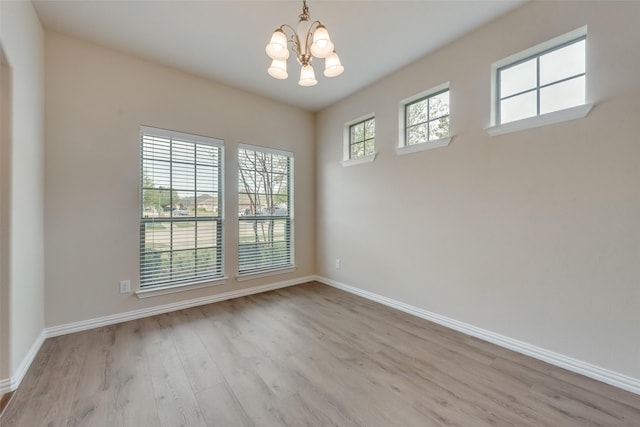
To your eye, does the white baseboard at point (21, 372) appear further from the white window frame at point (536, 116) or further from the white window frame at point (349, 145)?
the white window frame at point (536, 116)

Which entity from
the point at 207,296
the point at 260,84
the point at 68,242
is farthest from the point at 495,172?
the point at 68,242

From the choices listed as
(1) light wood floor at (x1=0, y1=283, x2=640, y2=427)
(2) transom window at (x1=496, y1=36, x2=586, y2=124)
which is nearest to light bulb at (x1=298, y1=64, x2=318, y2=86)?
(2) transom window at (x1=496, y1=36, x2=586, y2=124)

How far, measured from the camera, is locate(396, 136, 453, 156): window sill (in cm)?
276

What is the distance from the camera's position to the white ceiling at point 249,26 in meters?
2.21

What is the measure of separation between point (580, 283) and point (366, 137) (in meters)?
2.77

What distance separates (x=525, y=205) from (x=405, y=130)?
158 centimetres

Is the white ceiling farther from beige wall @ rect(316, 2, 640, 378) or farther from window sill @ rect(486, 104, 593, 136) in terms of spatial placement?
window sill @ rect(486, 104, 593, 136)

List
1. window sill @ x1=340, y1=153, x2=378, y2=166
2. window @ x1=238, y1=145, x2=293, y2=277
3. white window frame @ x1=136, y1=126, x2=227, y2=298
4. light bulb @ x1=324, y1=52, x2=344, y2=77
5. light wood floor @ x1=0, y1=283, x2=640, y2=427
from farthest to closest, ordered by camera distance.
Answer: window @ x1=238, y1=145, x2=293, y2=277 → window sill @ x1=340, y1=153, x2=378, y2=166 → white window frame @ x1=136, y1=126, x2=227, y2=298 → light bulb @ x1=324, y1=52, x2=344, y2=77 → light wood floor @ x1=0, y1=283, x2=640, y2=427

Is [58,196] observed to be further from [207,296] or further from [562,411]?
[562,411]

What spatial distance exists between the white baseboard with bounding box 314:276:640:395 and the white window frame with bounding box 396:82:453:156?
1838 millimetres

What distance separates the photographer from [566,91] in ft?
6.81

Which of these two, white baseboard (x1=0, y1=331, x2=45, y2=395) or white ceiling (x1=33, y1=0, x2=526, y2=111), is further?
white ceiling (x1=33, y1=0, x2=526, y2=111)

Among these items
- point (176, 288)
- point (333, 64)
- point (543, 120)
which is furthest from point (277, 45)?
point (176, 288)

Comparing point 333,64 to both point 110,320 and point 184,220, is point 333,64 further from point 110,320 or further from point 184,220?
point 110,320
